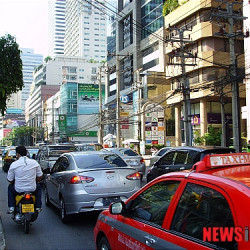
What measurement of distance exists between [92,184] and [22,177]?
139cm

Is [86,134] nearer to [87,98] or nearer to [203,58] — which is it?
[87,98]

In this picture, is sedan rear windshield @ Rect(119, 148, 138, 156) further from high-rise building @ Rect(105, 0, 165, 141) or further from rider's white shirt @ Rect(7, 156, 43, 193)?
high-rise building @ Rect(105, 0, 165, 141)

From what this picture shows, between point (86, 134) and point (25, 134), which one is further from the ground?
point (25, 134)

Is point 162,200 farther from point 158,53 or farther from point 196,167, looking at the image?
point 158,53

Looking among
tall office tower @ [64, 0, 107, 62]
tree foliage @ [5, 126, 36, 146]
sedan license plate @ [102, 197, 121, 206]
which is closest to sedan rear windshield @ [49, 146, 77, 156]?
sedan license plate @ [102, 197, 121, 206]

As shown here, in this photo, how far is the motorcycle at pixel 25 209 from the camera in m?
6.42

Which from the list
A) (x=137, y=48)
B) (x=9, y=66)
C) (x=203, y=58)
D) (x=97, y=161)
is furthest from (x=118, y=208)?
(x=137, y=48)

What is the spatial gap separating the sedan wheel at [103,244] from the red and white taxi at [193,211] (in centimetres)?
12

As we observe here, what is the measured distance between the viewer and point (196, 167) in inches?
124

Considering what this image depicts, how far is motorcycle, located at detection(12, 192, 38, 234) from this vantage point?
6418 millimetres

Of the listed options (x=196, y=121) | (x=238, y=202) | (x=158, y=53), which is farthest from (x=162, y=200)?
(x=158, y=53)

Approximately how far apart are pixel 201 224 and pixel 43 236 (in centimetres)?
452

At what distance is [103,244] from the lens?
4.22m

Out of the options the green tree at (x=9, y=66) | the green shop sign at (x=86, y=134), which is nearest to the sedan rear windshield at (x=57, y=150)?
the green tree at (x=9, y=66)
